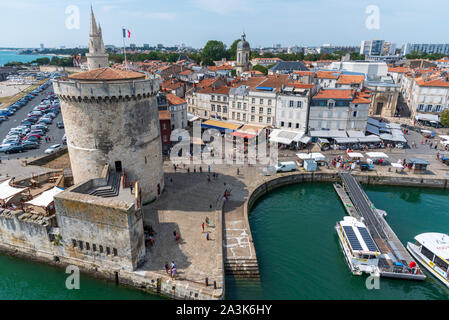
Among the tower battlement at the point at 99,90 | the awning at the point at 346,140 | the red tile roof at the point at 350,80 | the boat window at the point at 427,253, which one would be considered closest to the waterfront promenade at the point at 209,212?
the awning at the point at 346,140

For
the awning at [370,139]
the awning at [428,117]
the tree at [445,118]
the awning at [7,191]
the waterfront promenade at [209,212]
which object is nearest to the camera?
the waterfront promenade at [209,212]

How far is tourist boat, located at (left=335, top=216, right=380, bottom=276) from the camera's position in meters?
21.8

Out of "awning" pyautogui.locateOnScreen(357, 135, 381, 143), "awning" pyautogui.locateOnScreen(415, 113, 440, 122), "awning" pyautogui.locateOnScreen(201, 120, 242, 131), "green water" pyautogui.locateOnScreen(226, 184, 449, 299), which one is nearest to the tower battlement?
"green water" pyautogui.locateOnScreen(226, 184, 449, 299)

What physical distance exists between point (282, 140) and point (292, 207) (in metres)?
15.1

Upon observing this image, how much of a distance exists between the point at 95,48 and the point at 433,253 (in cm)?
5013

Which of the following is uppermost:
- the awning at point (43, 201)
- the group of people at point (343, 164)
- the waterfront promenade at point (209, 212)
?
the awning at point (43, 201)

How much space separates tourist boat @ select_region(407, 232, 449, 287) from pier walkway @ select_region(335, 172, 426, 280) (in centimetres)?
109

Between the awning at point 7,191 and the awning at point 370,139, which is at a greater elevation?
the awning at point 370,139

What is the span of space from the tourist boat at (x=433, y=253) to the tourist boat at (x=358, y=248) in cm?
379

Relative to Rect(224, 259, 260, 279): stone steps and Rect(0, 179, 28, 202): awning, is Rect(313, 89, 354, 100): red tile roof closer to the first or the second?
Rect(224, 259, 260, 279): stone steps

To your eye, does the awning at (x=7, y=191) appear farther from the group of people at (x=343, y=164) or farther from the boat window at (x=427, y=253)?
the group of people at (x=343, y=164)

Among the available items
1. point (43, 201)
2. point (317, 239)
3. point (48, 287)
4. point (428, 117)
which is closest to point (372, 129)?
point (428, 117)

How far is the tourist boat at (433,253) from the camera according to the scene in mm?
21828

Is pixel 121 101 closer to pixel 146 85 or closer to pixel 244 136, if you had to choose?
pixel 146 85
